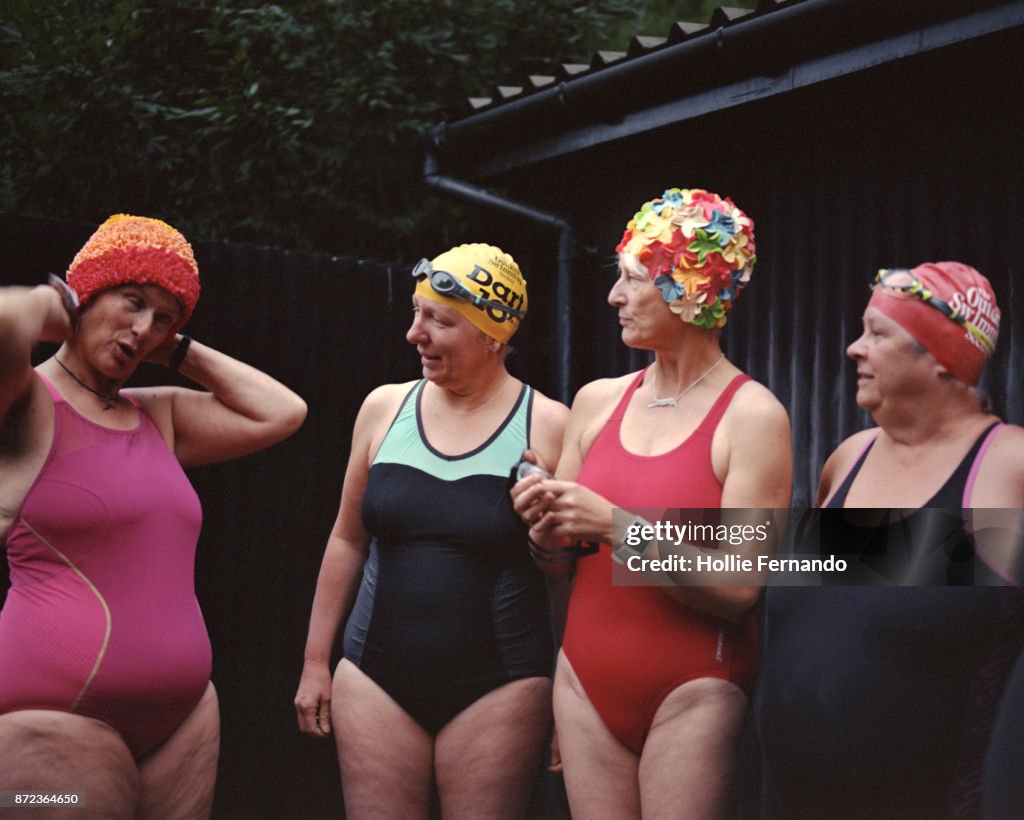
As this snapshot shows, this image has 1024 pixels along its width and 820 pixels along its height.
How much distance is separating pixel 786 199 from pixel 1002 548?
9.32ft

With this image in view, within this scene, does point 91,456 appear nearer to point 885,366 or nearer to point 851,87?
point 885,366

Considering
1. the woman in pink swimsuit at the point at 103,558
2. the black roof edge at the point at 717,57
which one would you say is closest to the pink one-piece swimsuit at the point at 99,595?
the woman in pink swimsuit at the point at 103,558

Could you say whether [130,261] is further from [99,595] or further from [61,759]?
[61,759]

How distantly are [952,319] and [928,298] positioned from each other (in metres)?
0.07

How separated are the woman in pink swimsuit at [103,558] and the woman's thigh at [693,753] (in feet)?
3.96

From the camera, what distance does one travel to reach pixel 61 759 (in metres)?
2.84

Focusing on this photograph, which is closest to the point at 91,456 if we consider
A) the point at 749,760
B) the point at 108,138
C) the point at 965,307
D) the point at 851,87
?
the point at 965,307

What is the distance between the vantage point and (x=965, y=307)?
8.98ft

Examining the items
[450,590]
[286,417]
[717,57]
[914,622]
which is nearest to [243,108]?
[717,57]

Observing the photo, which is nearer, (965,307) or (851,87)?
(965,307)

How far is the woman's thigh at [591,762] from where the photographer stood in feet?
9.77

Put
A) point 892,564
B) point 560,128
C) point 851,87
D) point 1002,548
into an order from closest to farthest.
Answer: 1. point 1002,548
2. point 892,564
3. point 851,87
4. point 560,128

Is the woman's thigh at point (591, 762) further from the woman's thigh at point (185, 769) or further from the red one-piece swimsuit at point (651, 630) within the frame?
the woman's thigh at point (185, 769)

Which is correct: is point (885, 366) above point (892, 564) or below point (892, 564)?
above
